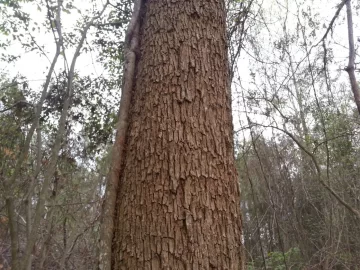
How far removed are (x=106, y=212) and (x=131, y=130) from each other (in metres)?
0.36

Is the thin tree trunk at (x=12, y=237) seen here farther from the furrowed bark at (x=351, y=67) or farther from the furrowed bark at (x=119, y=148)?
the furrowed bark at (x=351, y=67)

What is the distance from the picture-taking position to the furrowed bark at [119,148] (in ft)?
3.80

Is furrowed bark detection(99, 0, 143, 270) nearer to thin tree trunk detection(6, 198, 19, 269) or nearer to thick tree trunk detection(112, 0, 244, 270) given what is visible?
thick tree trunk detection(112, 0, 244, 270)

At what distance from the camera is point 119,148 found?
134 cm

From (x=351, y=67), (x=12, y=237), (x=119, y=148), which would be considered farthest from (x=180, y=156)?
(x=12, y=237)

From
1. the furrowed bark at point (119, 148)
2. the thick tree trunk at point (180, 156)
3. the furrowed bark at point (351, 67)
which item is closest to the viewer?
the thick tree trunk at point (180, 156)

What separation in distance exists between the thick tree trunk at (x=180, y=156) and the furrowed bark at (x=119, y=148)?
0.09 ft

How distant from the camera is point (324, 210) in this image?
29.0 feet

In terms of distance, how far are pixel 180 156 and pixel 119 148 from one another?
12.5 inches

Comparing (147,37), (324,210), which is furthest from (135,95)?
(324,210)

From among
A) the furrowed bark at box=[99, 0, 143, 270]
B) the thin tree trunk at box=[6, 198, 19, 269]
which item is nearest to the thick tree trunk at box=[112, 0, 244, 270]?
the furrowed bark at box=[99, 0, 143, 270]

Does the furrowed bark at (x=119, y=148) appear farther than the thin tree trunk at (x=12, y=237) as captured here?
No

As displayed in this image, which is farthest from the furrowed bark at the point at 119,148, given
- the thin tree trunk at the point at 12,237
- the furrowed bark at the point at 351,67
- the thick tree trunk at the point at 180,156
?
the thin tree trunk at the point at 12,237

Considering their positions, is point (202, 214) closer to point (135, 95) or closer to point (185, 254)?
point (185, 254)
